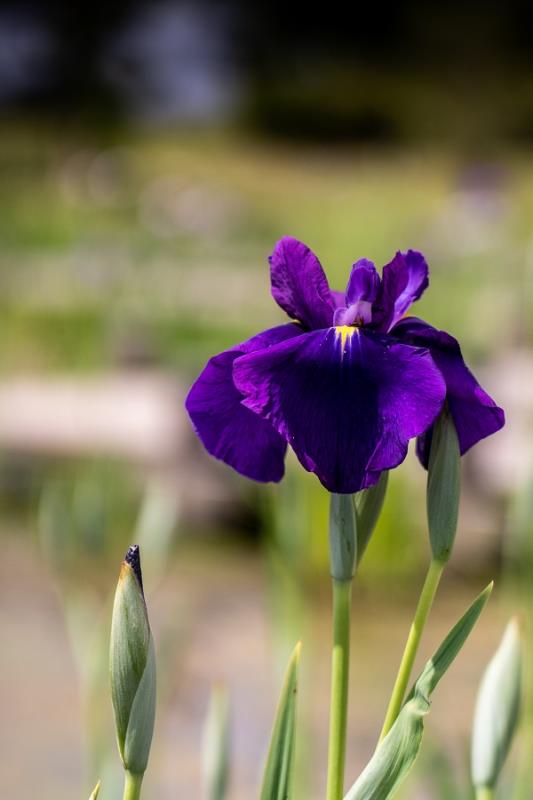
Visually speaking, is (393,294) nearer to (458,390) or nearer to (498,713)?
(458,390)

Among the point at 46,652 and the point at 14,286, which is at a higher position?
the point at 14,286

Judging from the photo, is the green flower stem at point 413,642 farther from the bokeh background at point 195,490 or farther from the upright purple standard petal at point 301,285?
the bokeh background at point 195,490

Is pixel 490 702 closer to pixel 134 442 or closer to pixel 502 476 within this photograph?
pixel 502 476

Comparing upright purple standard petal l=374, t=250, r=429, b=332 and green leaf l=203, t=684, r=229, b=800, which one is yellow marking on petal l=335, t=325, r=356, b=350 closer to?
upright purple standard petal l=374, t=250, r=429, b=332

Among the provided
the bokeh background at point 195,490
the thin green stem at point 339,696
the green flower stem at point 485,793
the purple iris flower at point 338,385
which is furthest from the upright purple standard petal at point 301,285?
the bokeh background at point 195,490

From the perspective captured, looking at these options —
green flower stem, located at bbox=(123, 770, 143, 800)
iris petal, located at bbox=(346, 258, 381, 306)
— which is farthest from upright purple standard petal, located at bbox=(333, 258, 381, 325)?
green flower stem, located at bbox=(123, 770, 143, 800)

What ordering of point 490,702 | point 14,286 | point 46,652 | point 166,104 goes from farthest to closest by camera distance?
point 166,104 → point 14,286 → point 46,652 → point 490,702

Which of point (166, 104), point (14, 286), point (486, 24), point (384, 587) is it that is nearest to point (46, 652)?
point (384, 587)

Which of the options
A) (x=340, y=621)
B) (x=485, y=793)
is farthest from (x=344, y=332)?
(x=485, y=793)
